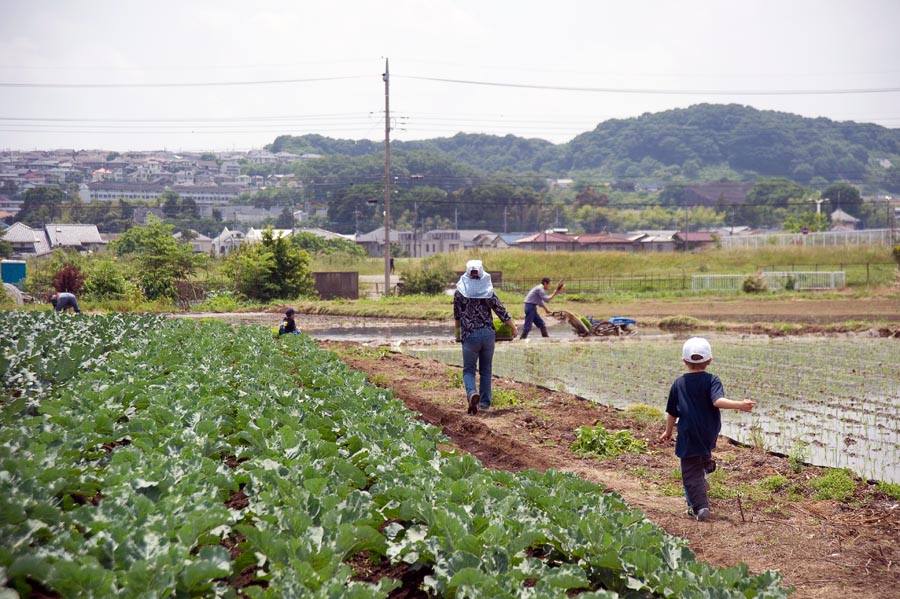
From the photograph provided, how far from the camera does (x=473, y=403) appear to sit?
1077 centimetres

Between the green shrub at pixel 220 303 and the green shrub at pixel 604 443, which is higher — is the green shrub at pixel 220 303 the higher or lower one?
the lower one

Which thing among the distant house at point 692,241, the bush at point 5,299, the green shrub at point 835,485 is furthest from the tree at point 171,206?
the green shrub at point 835,485

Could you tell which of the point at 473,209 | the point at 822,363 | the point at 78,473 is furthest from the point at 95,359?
the point at 473,209

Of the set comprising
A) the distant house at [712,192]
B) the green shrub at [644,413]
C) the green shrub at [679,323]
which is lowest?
the green shrub at [679,323]

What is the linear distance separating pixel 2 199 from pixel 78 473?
10812cm

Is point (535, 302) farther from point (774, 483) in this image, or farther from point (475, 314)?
point (774, 483)

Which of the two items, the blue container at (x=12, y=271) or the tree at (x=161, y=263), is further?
the blue container at (x=12, y=271)

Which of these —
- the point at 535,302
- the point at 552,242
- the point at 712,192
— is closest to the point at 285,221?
the point at 552,242

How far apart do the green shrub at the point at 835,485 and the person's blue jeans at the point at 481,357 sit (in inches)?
166

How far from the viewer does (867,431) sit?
989cm

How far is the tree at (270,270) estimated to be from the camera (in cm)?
3850

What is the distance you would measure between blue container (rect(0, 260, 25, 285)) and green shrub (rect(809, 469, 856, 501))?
42.4m

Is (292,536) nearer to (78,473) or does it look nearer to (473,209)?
(78,473)

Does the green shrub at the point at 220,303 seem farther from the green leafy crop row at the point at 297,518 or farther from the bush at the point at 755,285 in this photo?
the green leafy crop row at the point at 297,518
